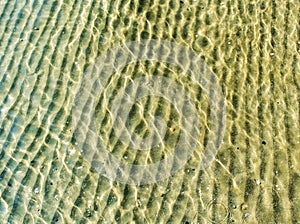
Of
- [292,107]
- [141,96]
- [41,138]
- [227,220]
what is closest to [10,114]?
[41,138]

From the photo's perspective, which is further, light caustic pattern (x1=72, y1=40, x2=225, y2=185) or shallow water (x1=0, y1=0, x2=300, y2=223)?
light caustic pattern (x1=72, y1=40, x2=225, y2=185)

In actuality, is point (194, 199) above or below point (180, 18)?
below

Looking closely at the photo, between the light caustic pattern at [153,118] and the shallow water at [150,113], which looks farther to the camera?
the light caustic pattern at [153,118]

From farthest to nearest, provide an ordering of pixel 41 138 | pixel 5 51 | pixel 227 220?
1. pixel 5 51
2. pixel 41 138
3. pixel 227 220

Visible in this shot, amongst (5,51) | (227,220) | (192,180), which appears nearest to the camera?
(227,220)

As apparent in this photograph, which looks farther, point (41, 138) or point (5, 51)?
point (5, 51)

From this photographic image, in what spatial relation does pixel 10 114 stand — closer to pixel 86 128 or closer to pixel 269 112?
pixel 86 128

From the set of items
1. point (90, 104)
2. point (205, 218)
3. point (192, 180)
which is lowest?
point (205, 218)
